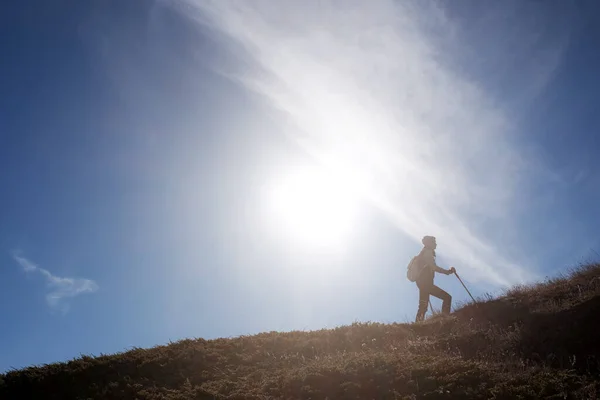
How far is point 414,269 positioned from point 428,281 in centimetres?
62

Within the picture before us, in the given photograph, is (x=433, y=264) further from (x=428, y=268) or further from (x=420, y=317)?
(x=420, y=317)

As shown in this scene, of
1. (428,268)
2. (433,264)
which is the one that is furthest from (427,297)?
(433,264)

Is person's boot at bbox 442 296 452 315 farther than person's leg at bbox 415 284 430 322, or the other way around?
person's leg at bbox 415 284 430 322

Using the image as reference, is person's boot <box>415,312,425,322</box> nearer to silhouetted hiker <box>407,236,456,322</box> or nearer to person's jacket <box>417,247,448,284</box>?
silhouetted hiker <box>407,236,456,322</box>

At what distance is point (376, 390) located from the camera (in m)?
8.10

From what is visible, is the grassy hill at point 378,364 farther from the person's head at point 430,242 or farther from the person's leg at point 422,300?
the person's head at point 430,242

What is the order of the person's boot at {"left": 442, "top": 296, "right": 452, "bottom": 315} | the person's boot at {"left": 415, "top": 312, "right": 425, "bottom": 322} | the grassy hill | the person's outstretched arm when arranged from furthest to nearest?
the person's outstretched arm
the person's boot at {"left": 415, "top": 312, "right": 425, "bottom": 322}
the person's boot at {"left": 442, "top": 296, "right": 452, "bottom": 315}
the grassy hill

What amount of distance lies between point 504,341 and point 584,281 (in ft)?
16.0

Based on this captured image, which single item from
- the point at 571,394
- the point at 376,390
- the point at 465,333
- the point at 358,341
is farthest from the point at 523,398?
the point at 358,341

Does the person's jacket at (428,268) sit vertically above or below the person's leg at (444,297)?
above

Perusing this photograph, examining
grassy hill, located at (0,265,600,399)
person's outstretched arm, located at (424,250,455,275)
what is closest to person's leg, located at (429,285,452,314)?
person's outstretched arm, located at (424,250,455,275)

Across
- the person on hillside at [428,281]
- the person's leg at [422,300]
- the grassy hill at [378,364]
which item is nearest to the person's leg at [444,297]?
the person on hillside at [428,281]

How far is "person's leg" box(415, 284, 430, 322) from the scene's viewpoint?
14.7 m

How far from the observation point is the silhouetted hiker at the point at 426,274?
14.5 m
